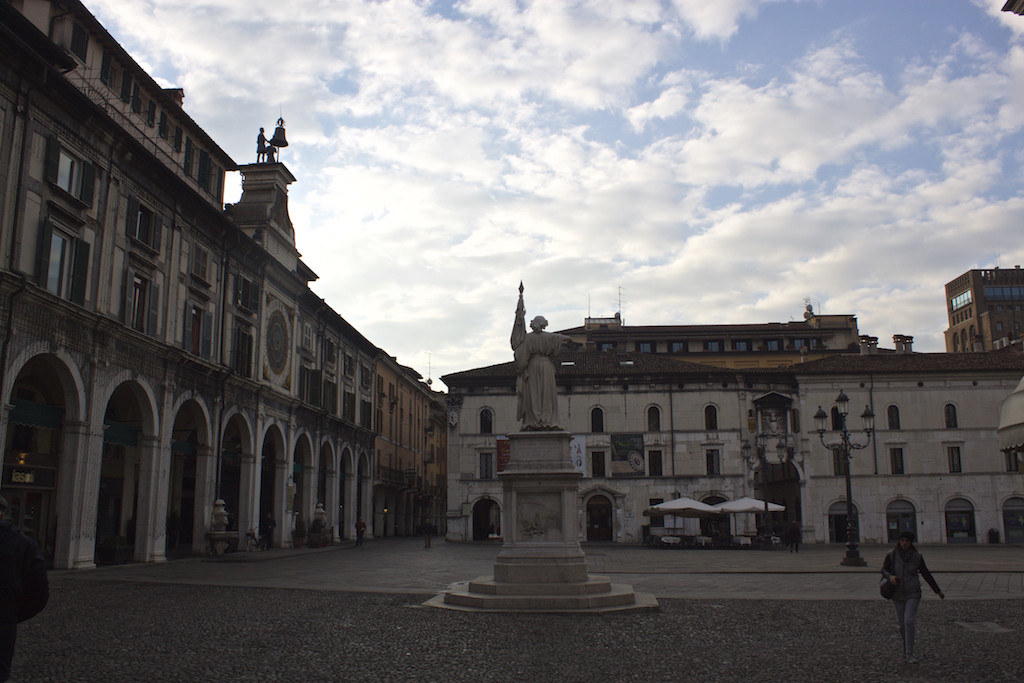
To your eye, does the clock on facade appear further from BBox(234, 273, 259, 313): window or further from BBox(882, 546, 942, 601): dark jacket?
BBox(882, 546, 942, 601): dark jacket

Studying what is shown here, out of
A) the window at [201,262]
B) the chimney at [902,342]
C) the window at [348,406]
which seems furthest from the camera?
the chimney at [902,342]

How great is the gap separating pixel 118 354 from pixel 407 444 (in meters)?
43.9

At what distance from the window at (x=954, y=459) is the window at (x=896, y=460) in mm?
2720

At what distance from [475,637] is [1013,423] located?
26.9 feet

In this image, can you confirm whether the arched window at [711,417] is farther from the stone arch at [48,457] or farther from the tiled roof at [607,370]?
the stone arch at [48,457]

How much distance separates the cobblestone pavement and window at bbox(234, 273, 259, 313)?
14441 millimetres

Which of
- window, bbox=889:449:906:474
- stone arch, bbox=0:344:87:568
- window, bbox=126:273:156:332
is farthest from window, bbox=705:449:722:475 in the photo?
stone arch, bbox=0:344:87:568

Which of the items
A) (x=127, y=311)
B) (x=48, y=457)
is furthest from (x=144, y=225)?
(x=48, y=457)

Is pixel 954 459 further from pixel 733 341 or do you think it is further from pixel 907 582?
pixel 907 582

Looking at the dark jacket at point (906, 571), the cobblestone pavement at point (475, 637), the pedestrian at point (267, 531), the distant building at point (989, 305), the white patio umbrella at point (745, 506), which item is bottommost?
the cobblestone pavement at point (475, 637)

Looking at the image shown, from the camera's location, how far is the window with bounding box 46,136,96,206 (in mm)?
20234

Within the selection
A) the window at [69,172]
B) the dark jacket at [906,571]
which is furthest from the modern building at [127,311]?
the dark jacket at [906,571]

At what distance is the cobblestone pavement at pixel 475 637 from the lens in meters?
8.88

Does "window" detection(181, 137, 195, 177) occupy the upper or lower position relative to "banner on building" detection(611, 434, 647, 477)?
upper
